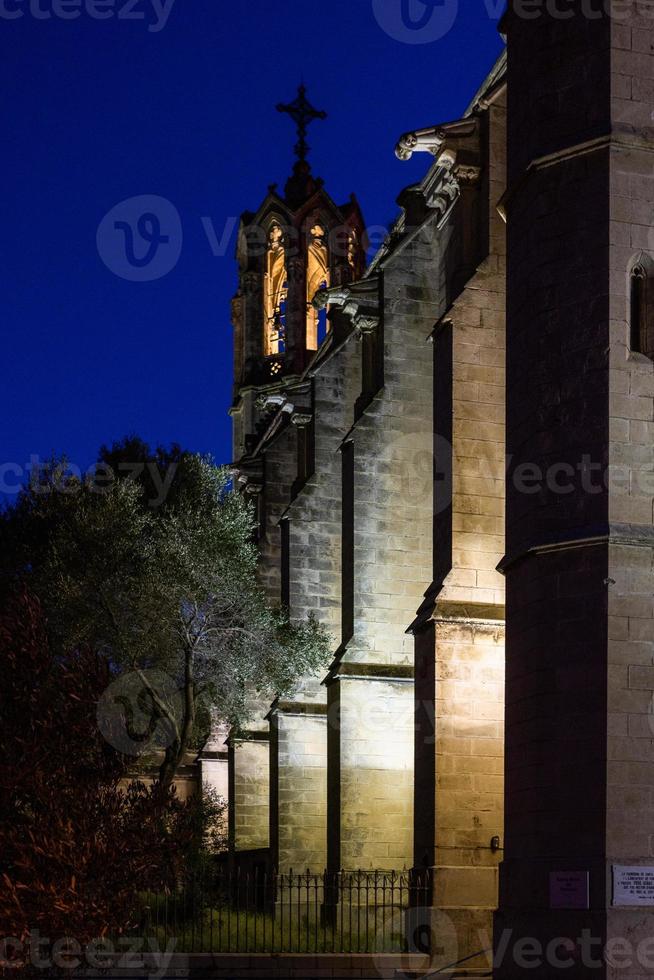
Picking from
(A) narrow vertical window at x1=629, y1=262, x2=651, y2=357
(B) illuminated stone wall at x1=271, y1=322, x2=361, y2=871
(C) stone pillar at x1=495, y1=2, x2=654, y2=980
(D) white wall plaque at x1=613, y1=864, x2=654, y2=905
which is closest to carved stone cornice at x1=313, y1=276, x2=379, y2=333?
(B) illuminated stone wall at x1=271, y1=322, x2=361, y2=871

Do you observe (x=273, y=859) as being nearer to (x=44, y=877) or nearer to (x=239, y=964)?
(x=239, y=964)

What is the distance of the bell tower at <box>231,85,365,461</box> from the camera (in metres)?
45.3

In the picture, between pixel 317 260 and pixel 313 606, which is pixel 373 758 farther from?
pixel 317 260

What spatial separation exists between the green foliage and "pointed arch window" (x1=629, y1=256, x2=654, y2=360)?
33.4 feet

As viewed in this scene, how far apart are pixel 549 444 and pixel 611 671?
8.56 feet

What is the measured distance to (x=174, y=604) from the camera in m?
24.0

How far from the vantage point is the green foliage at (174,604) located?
23906 mm

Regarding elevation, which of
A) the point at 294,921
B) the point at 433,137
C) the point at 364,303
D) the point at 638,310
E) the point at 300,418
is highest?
the point at 433,137

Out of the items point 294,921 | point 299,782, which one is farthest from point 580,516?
point 299,782

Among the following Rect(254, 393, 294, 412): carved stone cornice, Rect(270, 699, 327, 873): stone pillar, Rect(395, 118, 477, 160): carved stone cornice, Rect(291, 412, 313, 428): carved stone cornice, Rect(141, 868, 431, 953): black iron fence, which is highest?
Rect(395, 118, 477, 160): carved stone cornice

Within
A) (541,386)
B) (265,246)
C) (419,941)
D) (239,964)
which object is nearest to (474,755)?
(419,941)

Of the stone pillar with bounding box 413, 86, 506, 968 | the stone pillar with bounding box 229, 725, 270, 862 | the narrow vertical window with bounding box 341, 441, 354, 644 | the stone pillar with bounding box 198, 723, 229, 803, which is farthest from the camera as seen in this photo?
the stone pillar with bounding box 198, 723, 229, 803

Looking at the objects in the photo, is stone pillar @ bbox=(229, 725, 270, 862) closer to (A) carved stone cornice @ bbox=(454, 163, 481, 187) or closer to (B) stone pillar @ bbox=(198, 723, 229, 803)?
(B) stone pillar @ bbox=(198, 723, 229, 803)

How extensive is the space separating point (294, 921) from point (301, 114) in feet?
104
